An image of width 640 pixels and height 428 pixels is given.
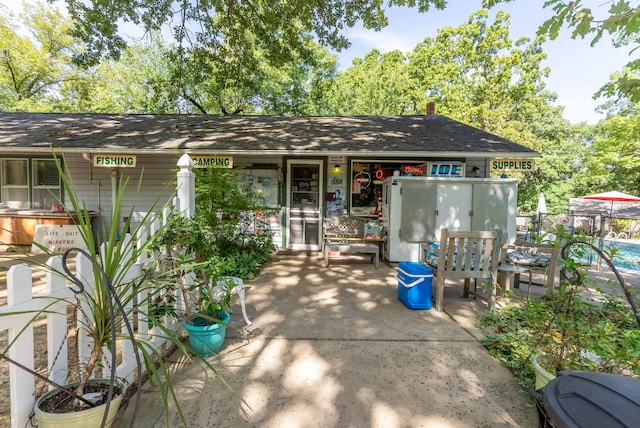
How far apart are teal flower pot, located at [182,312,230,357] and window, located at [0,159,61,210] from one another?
25.5ft

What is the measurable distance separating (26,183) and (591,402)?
35.8 feet

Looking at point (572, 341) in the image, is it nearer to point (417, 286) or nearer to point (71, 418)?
point (417, 286)

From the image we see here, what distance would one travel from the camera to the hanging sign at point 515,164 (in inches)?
259

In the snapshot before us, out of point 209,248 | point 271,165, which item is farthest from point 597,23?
point 271,165

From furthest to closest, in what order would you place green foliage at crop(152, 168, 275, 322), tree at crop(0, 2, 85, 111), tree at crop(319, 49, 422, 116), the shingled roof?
tree at crop(319, 49, 422, 116), tree at crop(0, 2, 85, 111), the shingled roof, green foliage at crop(152, 168, 275, 322)

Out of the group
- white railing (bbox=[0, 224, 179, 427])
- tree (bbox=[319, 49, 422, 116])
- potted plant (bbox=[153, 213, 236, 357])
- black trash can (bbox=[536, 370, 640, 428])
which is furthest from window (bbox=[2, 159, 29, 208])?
tree (bbox=[319, 49, 422, 116])

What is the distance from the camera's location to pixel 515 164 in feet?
21.9

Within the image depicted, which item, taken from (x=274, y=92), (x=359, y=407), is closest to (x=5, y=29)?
(x=274, y=92)

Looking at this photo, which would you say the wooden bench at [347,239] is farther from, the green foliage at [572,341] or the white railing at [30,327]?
the white railing at [30,327]

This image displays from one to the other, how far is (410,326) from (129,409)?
264cm

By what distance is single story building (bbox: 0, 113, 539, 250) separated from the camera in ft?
22.9

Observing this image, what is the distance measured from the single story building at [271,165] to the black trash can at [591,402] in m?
6.01

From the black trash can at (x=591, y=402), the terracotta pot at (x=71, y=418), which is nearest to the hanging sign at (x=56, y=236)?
the terracotta pot at (x=71, y=418)

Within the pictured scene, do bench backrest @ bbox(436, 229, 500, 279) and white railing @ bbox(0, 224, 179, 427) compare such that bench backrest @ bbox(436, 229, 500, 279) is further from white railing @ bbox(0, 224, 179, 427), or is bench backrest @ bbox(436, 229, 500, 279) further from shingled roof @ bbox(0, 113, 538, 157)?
white railing @ bbox(0, 224, 179, 427)
